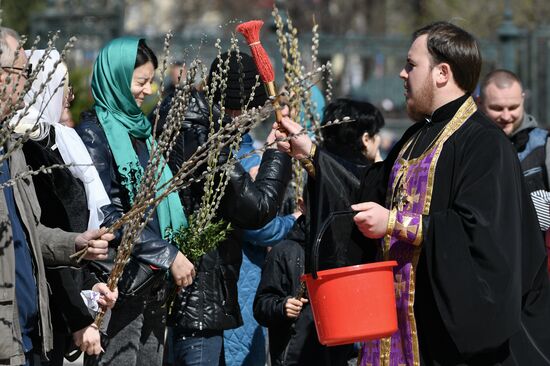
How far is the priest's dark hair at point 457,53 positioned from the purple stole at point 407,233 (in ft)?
0.29

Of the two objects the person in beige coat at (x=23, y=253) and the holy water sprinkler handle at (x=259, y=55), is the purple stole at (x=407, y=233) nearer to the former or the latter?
the holy water sprinkler handle at (x=259, y=55)

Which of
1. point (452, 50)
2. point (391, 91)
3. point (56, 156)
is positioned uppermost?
point (452, 50)

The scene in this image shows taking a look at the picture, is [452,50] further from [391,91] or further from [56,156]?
[391,91]

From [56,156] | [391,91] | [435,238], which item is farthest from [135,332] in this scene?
[391,91]

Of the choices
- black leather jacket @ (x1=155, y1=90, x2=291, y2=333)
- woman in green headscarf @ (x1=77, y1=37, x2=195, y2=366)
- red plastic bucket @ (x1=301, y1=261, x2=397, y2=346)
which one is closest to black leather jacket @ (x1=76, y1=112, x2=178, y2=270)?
woman in green headscarf @ (x1=77, y1=37, x2=195, y2=366)

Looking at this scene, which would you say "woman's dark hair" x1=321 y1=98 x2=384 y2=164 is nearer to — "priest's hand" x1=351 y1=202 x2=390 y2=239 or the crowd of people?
the crowd of people

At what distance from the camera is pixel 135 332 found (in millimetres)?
4625

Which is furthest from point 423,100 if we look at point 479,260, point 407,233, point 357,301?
point 357,301

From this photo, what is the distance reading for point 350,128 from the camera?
18.1 feet

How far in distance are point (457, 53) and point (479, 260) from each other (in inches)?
31.4

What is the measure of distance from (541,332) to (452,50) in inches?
43.6

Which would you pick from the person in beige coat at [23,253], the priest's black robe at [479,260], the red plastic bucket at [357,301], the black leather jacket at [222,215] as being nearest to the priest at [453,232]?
the priest's black robe at [479,260]

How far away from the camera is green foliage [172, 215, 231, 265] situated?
4.66 meters

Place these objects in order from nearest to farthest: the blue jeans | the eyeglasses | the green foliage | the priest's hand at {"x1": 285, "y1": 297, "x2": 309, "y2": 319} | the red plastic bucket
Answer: the eyeglasses < the red plastic bucket < the green foliage < the blue jeans < the priest's hand at {"x1": 285, "y1": 297, "x2": 309, "y2": 319}
